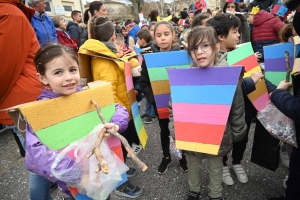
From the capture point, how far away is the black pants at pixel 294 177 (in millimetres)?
1516

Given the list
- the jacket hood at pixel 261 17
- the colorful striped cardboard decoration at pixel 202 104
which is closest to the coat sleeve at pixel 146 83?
the colorful striped cardboard decoration at pixel 202 104

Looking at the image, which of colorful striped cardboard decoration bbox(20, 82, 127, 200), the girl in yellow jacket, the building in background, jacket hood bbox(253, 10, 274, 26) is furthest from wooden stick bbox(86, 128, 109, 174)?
the building in background

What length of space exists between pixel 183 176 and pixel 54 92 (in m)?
1.66

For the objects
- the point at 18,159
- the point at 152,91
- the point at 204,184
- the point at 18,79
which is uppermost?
the point at 18,79

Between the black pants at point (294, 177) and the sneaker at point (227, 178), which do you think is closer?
the black pants at point (294, 177)

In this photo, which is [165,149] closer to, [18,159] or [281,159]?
[281,159]

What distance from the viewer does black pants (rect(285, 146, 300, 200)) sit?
152cm

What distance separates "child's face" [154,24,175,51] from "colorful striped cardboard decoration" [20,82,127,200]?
1011mm

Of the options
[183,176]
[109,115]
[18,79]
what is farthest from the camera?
[183,176]

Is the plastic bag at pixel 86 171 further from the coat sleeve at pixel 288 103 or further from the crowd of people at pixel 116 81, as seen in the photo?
the coat sleeve at pixel 288 103

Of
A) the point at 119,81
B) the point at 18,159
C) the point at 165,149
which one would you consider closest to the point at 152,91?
the point at 119,81

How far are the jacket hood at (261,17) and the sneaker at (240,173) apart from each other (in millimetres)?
2973

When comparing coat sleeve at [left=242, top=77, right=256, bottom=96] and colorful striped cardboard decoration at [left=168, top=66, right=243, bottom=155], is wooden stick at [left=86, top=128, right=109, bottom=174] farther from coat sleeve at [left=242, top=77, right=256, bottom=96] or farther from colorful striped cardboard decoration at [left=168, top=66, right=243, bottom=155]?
coat sleeve at [left=242, top=77, right=256, bottom=96]

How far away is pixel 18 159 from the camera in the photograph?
296 cm
